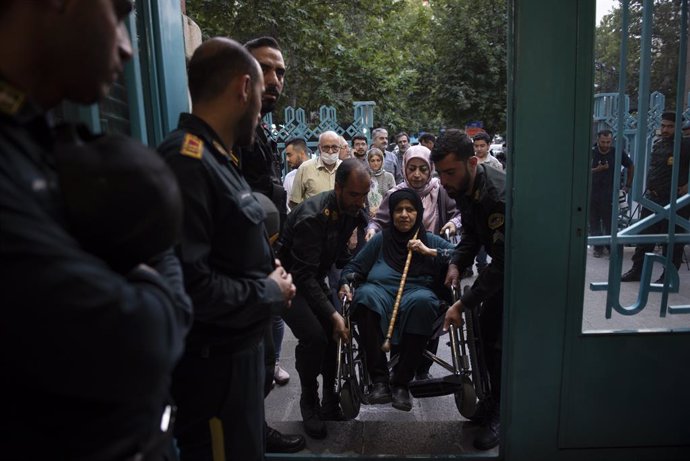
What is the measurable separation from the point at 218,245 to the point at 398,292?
1.71 meters

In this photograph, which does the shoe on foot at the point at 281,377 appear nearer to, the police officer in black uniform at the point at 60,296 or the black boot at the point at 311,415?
the black boot at the point at 311,415

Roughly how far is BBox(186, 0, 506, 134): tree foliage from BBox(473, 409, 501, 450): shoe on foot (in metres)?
8.82

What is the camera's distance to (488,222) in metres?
2.80

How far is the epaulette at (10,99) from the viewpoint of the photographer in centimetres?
83

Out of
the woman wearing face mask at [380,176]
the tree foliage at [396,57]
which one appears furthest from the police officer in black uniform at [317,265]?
the tree foliage at [396,57]

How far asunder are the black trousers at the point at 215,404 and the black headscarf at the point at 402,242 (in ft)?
6.09

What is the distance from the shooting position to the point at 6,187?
30.3 inches

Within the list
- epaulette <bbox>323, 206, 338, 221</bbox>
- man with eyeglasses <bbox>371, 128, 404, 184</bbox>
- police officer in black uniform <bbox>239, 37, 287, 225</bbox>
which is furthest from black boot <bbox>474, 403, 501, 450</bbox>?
man with eyeglasses <bbox>371, 128, 404, 184</bbox>

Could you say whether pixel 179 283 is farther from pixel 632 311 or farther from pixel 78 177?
pixel 632 311

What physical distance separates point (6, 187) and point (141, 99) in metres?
1.34

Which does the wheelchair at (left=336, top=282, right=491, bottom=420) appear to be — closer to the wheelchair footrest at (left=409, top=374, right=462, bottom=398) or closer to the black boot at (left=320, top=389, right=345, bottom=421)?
the wheelchair footrest at (left=409, top=374, right=462, bottom=398)

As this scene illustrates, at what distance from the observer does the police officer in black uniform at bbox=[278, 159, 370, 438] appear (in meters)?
2.99

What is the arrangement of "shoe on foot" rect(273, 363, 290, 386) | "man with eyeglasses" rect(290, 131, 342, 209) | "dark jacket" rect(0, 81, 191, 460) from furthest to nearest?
"man with eyeglasses" rect(290, 131, 342, 209) < "shoe on foot" rect(273, 363, 290, 386) < "dark jacket" rect(0, 81, 191, 460)

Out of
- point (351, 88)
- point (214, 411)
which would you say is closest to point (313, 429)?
point (214, 411)
